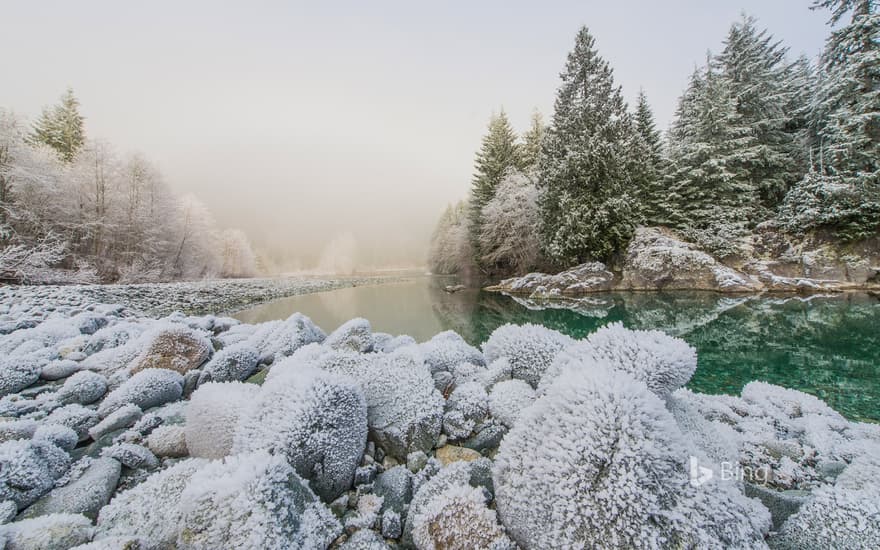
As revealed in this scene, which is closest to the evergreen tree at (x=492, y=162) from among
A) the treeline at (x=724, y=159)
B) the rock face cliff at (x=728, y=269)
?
the treeline at (x=724, y=159)

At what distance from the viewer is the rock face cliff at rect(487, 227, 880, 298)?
11.6 m

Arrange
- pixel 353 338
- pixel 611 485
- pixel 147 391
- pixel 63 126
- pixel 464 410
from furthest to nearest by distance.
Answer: pixel 63 126 → pixel 353 338 → pixel 147 391 → pixel 464 410 → pixel 611 485

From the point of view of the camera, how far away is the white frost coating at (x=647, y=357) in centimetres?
144

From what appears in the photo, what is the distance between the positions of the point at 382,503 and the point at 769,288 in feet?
54.7

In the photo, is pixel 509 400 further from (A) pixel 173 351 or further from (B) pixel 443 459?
(A) pixel 173 351

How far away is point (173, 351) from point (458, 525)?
272 cm

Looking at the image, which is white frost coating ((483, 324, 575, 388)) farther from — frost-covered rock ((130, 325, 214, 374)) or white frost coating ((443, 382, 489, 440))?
frost-covered rock ((130, 325, 214, 374))

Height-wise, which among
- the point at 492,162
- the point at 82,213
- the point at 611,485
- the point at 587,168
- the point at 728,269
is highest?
the point at 492,162

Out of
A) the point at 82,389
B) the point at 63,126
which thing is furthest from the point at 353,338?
the point at 63,126

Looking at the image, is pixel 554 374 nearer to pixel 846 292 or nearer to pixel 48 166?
pixel 846 292

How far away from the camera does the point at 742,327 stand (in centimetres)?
615

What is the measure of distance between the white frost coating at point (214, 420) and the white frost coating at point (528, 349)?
5.13 feet

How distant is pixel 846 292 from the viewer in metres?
10.7

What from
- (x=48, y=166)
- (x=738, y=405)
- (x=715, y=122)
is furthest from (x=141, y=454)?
(x=715, y=122)
